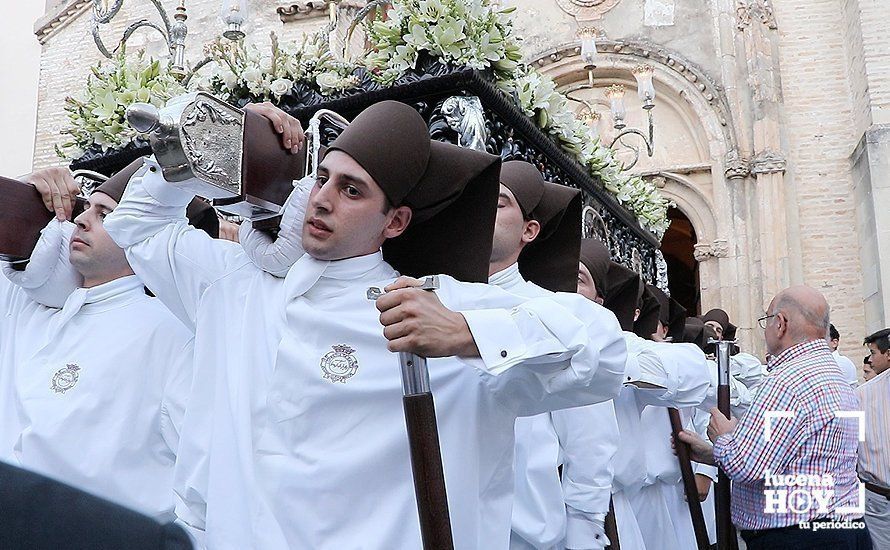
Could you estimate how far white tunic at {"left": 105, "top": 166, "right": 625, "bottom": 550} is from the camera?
85.4 inches

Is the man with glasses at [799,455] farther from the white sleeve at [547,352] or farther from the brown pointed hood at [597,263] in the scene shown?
the white sleeve at [547,352]

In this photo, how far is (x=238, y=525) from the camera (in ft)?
7.61

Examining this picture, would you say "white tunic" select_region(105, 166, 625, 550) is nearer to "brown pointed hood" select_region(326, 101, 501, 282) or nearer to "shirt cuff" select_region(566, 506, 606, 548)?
"brown pointed hood" select_region(326, 101, 501, 282)

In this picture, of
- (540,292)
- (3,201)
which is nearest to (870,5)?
(540,292)

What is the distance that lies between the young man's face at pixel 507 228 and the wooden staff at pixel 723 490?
6.10ft

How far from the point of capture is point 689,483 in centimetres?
598

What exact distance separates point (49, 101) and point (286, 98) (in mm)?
14784

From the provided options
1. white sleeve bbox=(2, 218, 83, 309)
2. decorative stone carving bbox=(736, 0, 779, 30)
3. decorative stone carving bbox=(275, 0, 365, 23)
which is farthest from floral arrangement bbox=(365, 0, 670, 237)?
decorative stone carving bbox=(736, 0, 779, 30)

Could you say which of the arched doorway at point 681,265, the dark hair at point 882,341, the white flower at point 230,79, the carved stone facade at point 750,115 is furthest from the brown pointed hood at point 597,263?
the arched doorway at point 681,265

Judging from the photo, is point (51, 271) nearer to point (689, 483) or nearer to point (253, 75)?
point (253, 75)

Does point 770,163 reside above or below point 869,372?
above

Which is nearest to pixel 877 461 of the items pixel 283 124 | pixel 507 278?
pixel 507 278

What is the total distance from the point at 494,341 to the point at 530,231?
5.93 feet

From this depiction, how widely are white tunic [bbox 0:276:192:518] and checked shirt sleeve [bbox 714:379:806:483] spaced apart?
275 centimetres
